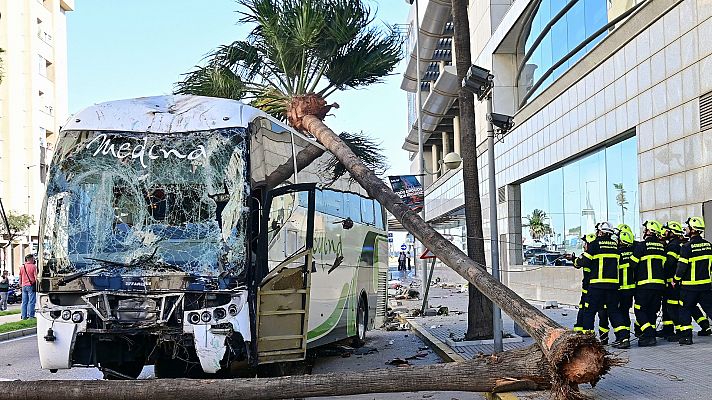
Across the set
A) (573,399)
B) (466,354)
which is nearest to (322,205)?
(466,354)

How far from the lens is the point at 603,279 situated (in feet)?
40.7

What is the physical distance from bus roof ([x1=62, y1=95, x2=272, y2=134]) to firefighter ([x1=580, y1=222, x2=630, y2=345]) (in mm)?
5219

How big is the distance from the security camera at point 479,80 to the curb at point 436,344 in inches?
153

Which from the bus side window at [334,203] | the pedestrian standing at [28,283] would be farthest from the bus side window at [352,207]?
the pedestrian standing at [28,283]

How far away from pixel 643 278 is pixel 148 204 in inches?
279

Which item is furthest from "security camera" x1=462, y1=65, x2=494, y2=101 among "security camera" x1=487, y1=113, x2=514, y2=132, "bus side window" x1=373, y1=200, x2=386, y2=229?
"bus side window" x1=373, y1=200, x2=386, y2=229

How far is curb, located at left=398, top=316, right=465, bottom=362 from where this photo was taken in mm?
13095

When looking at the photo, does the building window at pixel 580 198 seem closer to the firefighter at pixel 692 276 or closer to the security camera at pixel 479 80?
the firefighter at pixel 692 276

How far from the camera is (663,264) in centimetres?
1273

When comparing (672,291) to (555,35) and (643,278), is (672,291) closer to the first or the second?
(643,278)

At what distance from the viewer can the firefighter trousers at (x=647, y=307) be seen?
12.6 meters

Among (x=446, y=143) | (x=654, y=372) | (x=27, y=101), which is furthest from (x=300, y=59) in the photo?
(x=27, y=101)

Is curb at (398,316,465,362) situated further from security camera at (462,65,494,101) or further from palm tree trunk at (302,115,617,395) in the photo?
security camera at (462,65,494,101)

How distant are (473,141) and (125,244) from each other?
22.7 feet
